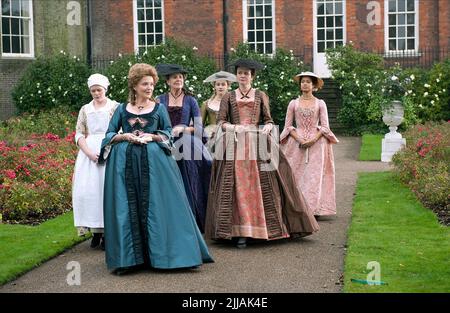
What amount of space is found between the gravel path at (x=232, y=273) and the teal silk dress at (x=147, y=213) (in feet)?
0.51

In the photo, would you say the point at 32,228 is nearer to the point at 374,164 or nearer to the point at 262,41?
the point at 374,164

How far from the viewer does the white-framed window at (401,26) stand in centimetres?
2431

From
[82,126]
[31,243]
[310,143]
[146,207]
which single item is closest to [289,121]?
[310,143]

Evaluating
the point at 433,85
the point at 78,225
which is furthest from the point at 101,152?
the point at 433,85

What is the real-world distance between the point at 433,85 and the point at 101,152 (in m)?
14.8

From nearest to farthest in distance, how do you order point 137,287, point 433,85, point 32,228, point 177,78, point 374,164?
point 137,287
point 177,78
point 32,228
point 374,164
point 433,85

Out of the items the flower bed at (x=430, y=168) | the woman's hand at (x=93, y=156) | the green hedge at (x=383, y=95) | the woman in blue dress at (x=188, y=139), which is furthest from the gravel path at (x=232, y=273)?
the green hedge at (x=383, y=95)

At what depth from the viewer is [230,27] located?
990 inches

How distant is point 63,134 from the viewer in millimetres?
17641

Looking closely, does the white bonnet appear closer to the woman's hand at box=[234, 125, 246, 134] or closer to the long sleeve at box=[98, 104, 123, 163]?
the long sleeve at box=[98, 104, 123, 163]

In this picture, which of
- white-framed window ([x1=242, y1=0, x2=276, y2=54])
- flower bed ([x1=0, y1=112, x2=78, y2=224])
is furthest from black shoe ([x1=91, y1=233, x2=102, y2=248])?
white-framed window ([x1=242, y1=0, x2=276, y2=54])

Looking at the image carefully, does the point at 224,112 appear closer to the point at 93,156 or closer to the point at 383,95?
the point at 93,156

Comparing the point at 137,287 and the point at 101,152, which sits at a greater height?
the point at 101,152

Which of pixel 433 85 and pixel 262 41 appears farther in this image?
pixel 262 41
